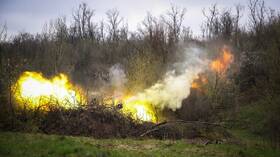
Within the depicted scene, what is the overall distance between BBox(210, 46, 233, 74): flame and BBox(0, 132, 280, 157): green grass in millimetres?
12595

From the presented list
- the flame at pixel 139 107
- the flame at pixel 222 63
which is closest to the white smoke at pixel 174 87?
the flame at pixel 139 107

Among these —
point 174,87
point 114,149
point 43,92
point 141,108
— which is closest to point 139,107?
point 141,108

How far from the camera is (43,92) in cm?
1794

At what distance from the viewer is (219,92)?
961 inches

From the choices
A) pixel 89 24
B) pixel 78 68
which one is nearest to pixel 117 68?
pixel 78 68

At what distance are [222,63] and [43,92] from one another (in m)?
16.9

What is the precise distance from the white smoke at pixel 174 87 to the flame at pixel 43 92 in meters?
5.66

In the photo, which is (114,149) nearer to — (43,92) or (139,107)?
(43,92)

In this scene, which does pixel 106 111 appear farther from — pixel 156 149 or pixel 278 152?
pixel 278 152

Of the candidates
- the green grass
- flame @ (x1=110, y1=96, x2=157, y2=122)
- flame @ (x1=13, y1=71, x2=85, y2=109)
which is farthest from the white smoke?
the green grass

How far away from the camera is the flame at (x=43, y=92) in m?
16.7

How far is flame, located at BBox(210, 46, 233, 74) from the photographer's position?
25906mm

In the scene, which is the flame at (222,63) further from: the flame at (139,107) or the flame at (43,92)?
the flame at (43,92)

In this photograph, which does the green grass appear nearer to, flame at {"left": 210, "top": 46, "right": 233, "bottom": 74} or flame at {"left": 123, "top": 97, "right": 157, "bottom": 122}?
flame at {"left": 123, "top": 97, "right": 157, "bottom": 122}
